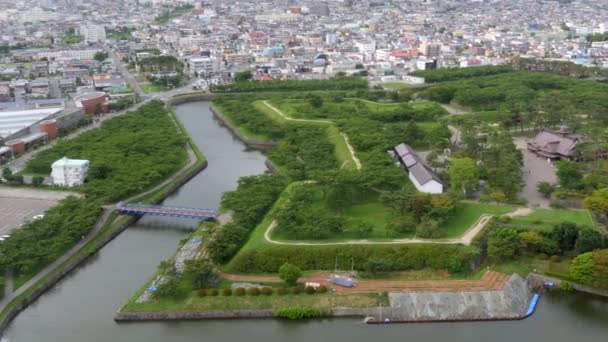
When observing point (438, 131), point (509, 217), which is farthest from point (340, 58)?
point (509, 217)

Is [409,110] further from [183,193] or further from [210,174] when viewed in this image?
[183,193]

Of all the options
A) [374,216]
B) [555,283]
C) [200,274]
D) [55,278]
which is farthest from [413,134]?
[55,278]

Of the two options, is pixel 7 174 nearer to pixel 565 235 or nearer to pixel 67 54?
pixel 565 235

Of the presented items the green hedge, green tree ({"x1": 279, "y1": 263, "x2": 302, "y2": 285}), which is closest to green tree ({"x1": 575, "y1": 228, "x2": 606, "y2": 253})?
green tree ({"x1": 279, "y1": 263, "x2": 302, "y2": 285})

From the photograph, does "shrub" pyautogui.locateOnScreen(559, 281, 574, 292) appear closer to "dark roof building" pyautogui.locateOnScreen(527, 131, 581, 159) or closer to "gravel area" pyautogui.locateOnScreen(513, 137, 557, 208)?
"gravel area" pyautogui.locateOnScreen(513, 137, 557, 208)

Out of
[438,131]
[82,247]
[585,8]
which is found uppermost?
[585,8]

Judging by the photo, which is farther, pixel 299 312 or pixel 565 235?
pixel 565 235

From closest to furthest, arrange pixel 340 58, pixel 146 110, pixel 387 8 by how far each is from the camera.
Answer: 1. pixel 146 110
2. pixel 340 58
3. pixel 387 8
